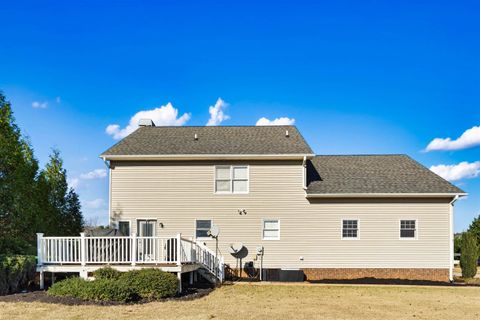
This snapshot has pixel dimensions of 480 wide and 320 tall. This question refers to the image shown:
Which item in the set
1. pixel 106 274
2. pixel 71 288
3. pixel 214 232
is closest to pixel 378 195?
pixel 214 232

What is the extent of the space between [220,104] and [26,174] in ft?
32.1

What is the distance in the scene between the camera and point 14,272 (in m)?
12.5

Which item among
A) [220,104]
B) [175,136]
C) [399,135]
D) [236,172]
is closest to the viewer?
[236,172]

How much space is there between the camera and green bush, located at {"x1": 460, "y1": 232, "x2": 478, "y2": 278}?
19.5m

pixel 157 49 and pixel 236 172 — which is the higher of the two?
pixel 157 49

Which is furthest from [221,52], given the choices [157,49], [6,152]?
[6,152]

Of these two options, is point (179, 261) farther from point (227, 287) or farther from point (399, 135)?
point (399, 135)

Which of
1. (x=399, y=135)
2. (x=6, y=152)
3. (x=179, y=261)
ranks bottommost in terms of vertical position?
(x=179, y=261)

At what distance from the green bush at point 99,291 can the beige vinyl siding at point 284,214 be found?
20.2ft

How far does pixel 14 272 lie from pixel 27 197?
7098 millimetres

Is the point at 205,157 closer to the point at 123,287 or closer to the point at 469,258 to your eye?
the point at 123,287

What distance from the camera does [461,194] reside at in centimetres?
1697

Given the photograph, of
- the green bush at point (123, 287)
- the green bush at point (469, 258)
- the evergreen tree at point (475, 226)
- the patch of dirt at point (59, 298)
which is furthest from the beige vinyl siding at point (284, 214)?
the evergreen tree at point (475, 226)

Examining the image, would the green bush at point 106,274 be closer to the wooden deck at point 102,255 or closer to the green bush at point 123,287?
the green bush at point 123,287
